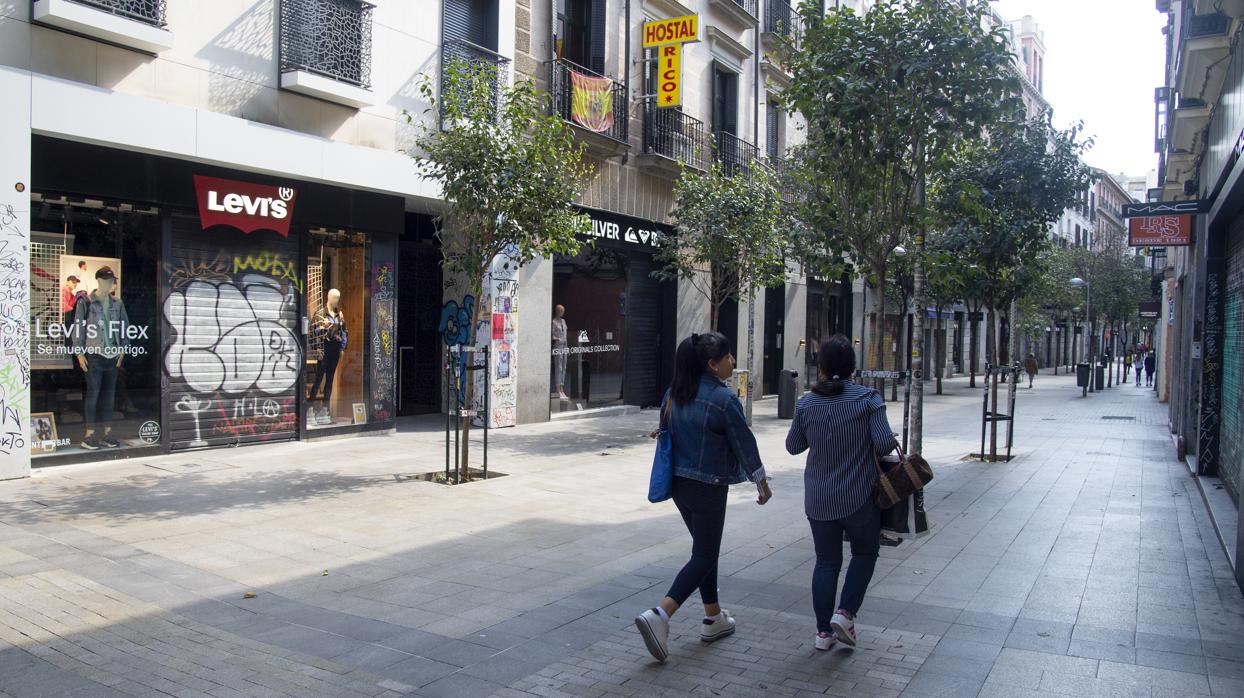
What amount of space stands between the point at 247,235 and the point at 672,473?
27.8 ft

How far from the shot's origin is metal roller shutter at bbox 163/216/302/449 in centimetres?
1062

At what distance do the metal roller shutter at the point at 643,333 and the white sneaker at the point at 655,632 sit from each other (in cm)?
1401

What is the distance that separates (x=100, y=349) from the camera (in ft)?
32.3

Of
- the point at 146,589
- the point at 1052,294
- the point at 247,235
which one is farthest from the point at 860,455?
the point at 1052,294

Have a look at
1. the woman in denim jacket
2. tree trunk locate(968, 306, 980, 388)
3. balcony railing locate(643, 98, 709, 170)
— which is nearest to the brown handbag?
the woman in denim jacket

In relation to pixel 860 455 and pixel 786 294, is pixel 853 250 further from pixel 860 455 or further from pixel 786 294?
pixel 786 294

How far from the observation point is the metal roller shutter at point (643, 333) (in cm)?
1866

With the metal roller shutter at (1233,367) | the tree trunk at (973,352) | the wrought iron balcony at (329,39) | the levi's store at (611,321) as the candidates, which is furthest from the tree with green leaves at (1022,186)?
Result: the tree trunk at (973,352)

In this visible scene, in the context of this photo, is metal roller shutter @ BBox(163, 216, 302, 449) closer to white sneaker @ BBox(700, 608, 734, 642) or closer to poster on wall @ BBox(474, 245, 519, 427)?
poster on wall @ BBox(474, 245, 519, 427)

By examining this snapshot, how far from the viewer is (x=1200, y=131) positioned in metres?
12.7

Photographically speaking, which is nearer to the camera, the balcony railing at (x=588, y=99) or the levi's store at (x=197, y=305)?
the levi's store at (x=197, y=305)

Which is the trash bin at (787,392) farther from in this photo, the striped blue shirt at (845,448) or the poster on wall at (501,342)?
the striped blue shirt at (845,448)

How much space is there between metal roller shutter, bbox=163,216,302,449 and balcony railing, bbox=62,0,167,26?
2.21 meters

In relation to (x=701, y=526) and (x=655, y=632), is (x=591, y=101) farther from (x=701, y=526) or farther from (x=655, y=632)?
(x=655, y=632)
